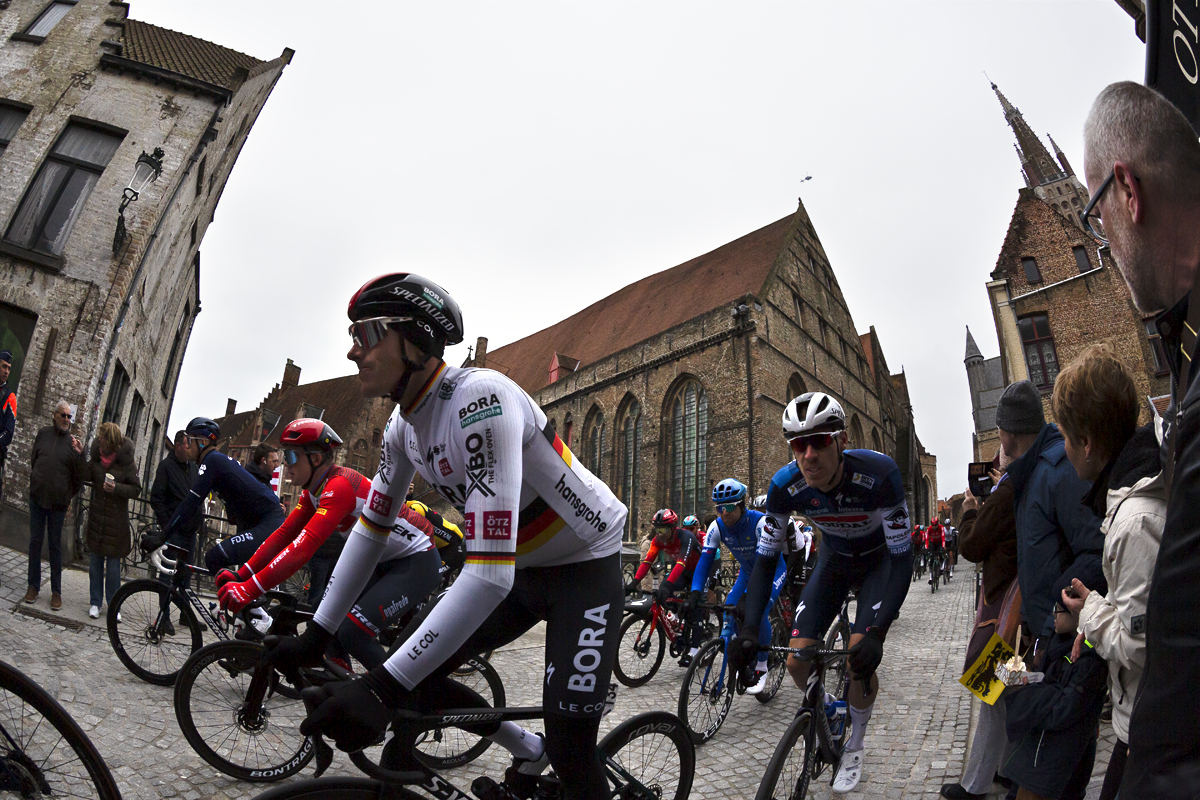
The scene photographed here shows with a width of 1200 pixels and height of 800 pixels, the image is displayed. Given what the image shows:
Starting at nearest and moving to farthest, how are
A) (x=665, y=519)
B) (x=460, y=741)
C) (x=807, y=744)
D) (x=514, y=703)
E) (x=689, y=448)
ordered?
(x=460, y=741) → (x=807, y=744) → (x=514, y=703) → (x=665, y=519) → (x=689, y=448)

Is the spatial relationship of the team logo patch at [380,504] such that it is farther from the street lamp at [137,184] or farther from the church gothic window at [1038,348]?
the church gothic window at [1038,348]

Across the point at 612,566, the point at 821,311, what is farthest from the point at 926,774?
the point at 821,311

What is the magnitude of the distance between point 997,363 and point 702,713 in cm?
5563

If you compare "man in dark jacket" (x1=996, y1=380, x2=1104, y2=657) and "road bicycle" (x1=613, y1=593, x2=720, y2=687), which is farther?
"road bicycle" (x1=613, y1=593, x2=720, y2=687)

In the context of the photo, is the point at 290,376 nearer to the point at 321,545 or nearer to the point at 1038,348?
the point at 1038,348

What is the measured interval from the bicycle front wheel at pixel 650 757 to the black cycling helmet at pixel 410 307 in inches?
62.5

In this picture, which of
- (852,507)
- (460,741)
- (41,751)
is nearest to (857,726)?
(852,507)

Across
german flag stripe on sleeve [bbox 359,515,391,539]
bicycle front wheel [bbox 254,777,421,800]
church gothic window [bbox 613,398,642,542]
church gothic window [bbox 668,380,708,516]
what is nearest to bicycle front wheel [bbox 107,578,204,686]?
german flag stripe on sleeve [bbox 359,515,391,539]

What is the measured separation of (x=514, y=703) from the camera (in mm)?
5297

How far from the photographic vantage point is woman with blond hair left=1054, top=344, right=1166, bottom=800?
5.58ft

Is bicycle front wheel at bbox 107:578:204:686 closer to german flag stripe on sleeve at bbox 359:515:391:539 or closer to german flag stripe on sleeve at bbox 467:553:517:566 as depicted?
german flag stripe on sleeve at bbox 359:515:391:539

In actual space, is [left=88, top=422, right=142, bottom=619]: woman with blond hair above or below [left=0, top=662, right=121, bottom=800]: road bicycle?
above

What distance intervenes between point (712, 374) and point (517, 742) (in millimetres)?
24884

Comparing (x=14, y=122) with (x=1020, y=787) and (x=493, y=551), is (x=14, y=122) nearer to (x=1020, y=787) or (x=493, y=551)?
(x=493, y=551)
